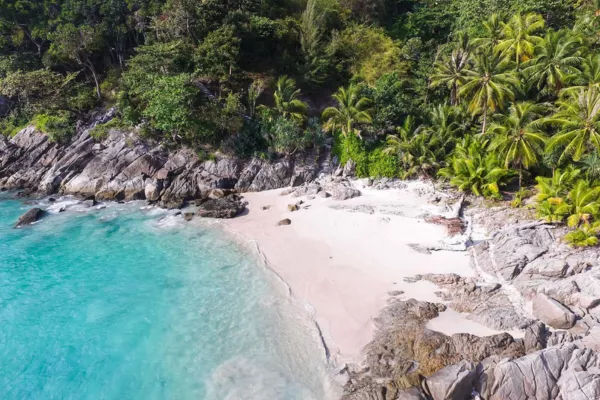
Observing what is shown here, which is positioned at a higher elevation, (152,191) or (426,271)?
(426,271)

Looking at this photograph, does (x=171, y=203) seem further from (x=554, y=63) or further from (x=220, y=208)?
(x=554, y=63)

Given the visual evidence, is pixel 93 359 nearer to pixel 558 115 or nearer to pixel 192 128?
pixel 192 128

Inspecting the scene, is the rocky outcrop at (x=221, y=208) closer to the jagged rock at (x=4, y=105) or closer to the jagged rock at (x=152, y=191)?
the jagged rock at (x=152, y=191)

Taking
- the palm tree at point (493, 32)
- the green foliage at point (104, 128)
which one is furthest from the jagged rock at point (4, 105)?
the palm tree at point (493, 32)

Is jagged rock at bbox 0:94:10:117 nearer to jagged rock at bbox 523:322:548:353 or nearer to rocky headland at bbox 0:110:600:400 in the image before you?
rocky headland at bbox 0:110:600:400

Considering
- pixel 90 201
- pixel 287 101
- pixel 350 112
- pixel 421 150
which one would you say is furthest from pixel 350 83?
pixel 90 201

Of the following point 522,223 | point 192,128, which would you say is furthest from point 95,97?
point 522,223
